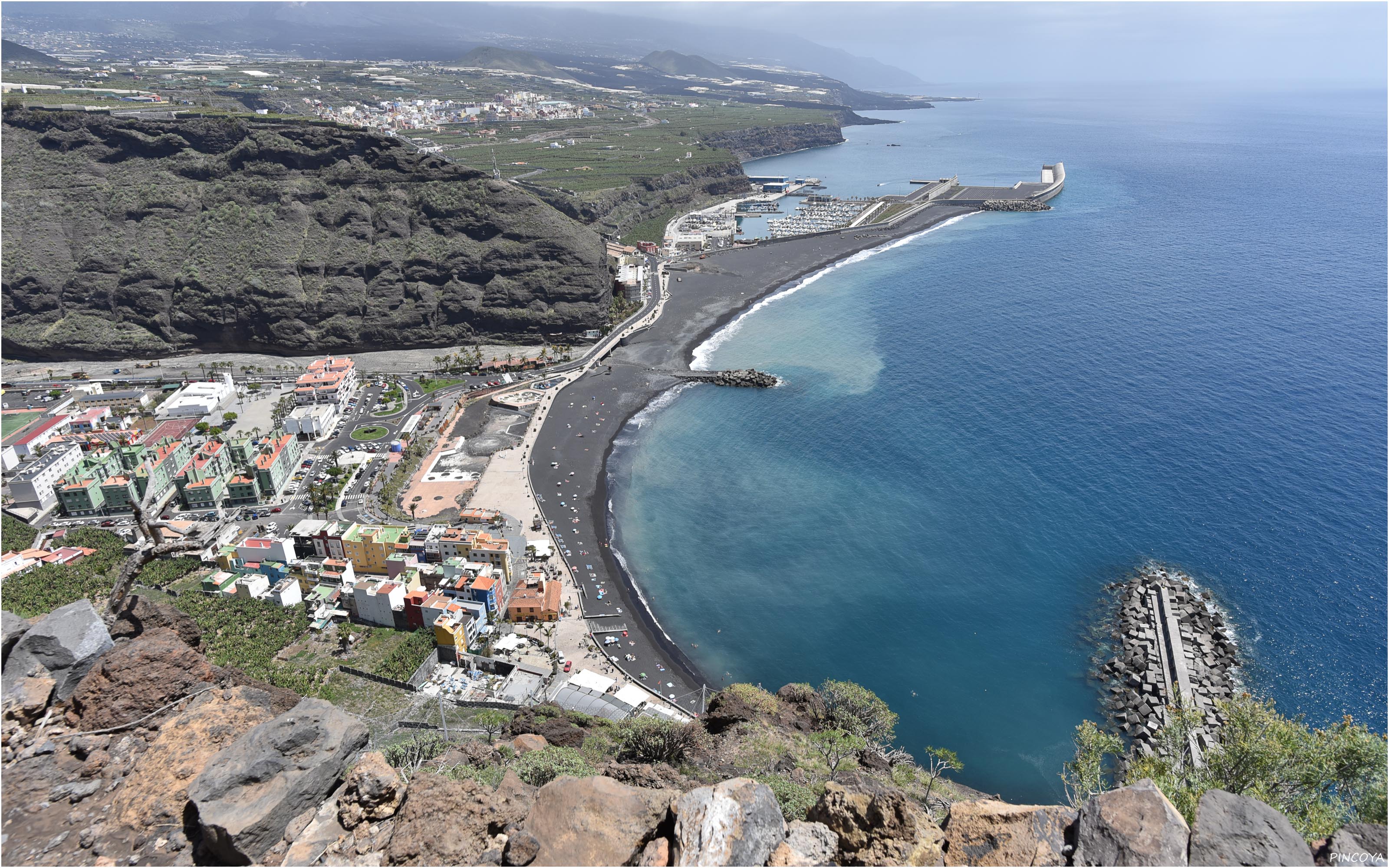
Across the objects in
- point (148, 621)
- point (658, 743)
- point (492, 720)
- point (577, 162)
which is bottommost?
point (492, 720)

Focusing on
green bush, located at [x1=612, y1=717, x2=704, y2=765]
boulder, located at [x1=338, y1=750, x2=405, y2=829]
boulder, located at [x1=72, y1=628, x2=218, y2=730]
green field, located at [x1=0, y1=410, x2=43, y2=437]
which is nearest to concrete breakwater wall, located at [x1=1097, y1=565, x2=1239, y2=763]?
green bush, located at [x1=612, y1=717, x2=704, y2=765]

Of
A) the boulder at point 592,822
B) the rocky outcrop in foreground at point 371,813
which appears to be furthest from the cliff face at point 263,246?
the boulder at point 592,822

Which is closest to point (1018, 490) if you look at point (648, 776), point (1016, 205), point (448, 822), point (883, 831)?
point (648, 776)

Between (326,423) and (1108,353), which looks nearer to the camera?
(326,423)

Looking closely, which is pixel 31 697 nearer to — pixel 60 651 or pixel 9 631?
pixel 60 651

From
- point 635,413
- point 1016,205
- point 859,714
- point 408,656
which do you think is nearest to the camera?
point 859,714

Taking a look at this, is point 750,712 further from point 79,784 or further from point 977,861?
point 79,784

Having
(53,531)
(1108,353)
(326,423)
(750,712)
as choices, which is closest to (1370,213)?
(1108,353)
